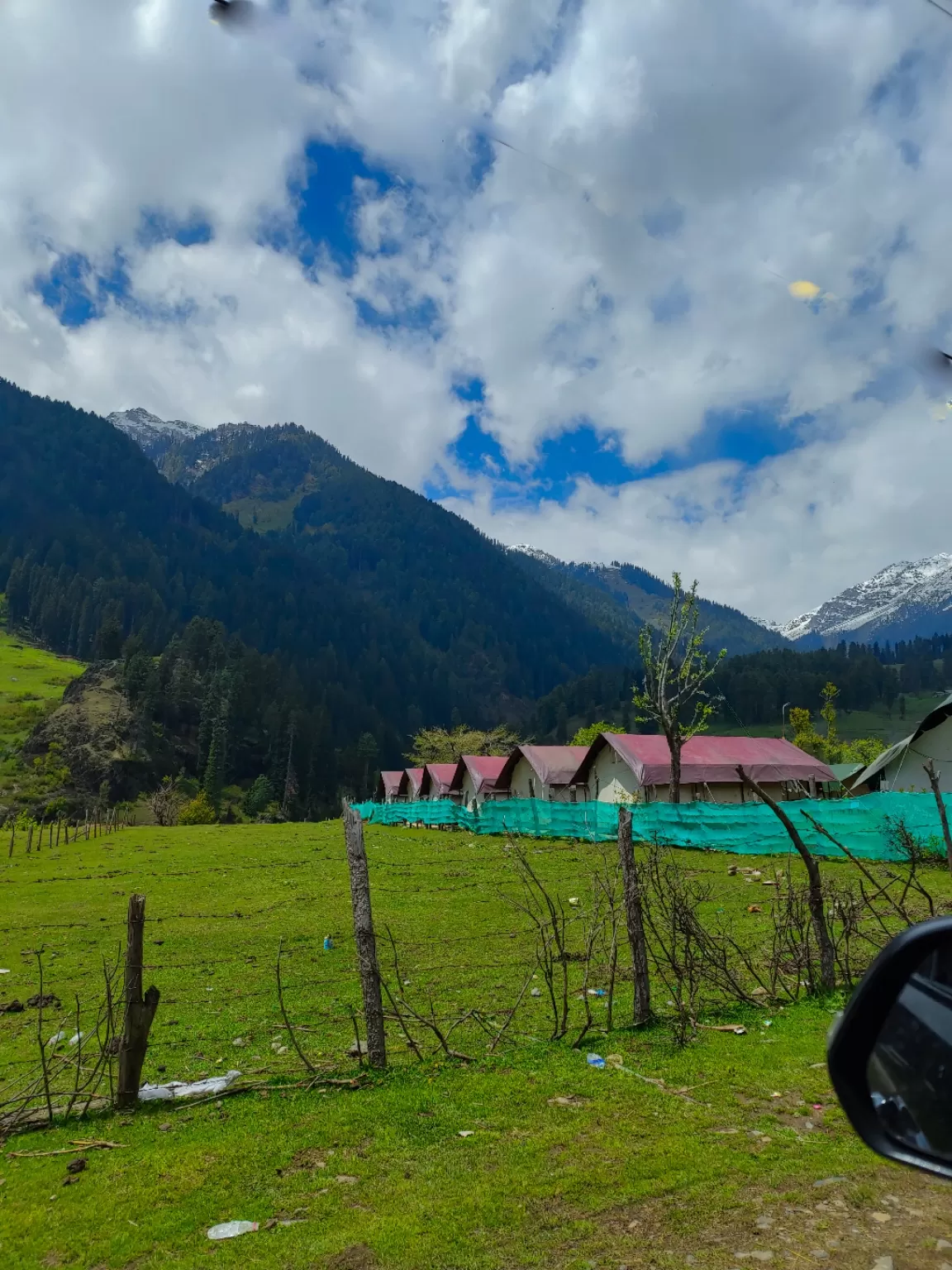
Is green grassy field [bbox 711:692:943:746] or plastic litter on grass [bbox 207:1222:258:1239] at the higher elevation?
green grassy field [bbox 711:692:943:746]

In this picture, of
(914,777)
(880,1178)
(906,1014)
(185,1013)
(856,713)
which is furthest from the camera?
(856,713)

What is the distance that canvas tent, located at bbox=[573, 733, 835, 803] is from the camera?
125ft

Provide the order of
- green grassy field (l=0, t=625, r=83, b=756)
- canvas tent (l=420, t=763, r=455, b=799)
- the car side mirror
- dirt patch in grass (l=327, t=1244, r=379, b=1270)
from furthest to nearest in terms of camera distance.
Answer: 1. green grassy field (l=0, t=625, r=83, b=756)
2. canvas tent (l=420, t=763, r=455, b=799)
3. dirt patch in grass (l=327, t=1244, r=379, b=1270)
4. the car side mirror

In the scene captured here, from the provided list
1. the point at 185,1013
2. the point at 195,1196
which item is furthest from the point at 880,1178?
the point at 185,1013

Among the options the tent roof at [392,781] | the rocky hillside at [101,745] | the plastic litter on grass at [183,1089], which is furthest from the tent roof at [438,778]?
the rocky hillside at [101,745]

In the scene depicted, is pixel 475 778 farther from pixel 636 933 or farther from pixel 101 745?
pixel 101 745

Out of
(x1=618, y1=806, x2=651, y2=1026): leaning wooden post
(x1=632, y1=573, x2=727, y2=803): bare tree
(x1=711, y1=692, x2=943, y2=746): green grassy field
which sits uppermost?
(x1=711, y1=692, x2=943, y2=746): green grassy field

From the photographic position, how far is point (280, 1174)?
5234 mm

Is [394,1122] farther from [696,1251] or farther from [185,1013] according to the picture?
[185,1013]

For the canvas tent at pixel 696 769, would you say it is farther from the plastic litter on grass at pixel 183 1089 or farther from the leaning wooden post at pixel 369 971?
the plastic litter on grass at pixel 183 1089

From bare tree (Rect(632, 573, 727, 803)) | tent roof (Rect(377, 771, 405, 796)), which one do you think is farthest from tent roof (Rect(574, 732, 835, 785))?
tent roof (Rect(377, 771, 405, 796))

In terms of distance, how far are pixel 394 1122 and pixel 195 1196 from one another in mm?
1589

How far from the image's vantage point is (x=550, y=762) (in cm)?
4644

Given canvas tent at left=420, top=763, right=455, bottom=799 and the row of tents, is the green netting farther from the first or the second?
canvas tent at left=420, top=763, right=455, bottom=799
